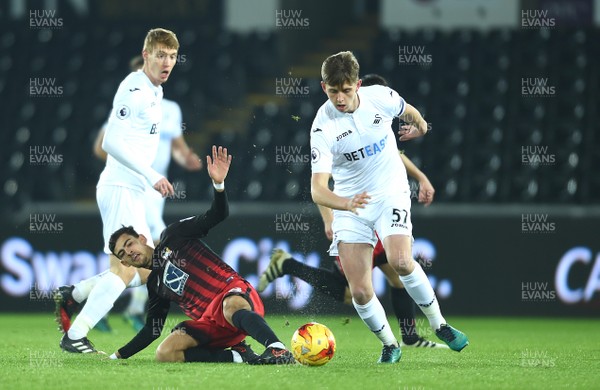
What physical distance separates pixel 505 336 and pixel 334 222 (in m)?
2.79

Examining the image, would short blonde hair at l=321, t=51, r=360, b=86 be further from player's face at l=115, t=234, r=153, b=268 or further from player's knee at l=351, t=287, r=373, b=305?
player's face at l=115, t=234, r=153, b=268

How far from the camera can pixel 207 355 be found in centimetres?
691

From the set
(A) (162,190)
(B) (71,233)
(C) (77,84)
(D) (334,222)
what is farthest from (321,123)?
(C) (77,84)

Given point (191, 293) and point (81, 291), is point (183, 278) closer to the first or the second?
point (191, 293)

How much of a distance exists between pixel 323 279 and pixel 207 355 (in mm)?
1929

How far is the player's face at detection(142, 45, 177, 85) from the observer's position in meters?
7.64

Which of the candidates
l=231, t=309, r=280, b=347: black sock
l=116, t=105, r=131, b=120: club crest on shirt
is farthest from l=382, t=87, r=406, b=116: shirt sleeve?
l=116, t=105, r=131, b=120: club crest on shirt

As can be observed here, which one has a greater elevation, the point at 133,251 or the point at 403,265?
the point at 133,251

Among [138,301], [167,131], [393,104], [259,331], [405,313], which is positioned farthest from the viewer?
[167,131]

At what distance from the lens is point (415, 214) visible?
11273mm

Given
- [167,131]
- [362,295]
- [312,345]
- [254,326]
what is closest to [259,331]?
[254,326]

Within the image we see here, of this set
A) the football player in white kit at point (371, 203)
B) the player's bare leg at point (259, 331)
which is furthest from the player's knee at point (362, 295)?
the player's bare leg at point (259, 331)

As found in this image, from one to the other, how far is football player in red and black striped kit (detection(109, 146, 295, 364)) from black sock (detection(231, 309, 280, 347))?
0.13 metres

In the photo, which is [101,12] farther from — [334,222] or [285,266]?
[334,222]
